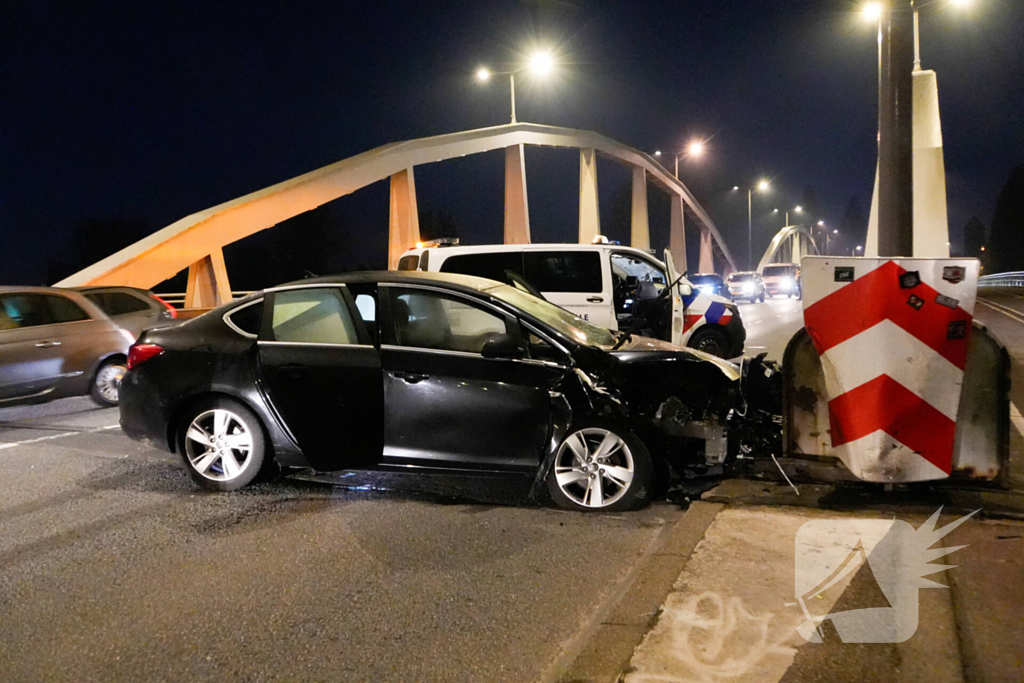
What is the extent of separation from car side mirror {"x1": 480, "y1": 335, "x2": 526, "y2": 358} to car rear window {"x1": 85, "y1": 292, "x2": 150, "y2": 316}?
6918 millimetres

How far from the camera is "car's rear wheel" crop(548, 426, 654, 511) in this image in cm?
480

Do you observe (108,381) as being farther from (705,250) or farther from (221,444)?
(705,250)

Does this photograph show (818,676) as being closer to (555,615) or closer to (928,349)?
(555,615)

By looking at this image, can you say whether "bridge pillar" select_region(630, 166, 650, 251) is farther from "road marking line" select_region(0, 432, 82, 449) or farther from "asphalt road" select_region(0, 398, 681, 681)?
"asphalt road" select_region(0, 398, 681, 681)

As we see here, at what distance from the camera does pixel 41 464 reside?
21.4ft

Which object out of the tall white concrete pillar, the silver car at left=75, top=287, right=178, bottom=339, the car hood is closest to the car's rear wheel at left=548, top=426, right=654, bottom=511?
the car hood

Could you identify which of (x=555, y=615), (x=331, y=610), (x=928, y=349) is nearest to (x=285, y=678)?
(x=331, y=610)

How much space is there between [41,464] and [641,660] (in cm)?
565

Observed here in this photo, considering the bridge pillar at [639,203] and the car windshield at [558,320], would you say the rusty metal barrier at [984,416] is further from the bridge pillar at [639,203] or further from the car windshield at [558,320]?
the bridge pillar at [639,203]

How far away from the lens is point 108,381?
9555 mm

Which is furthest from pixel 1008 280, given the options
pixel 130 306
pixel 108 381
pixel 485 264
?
pixel 108 381

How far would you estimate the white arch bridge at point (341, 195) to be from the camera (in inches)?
1046

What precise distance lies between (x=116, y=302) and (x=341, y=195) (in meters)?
25.2

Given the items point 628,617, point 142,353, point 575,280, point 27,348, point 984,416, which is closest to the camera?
point 628,617
